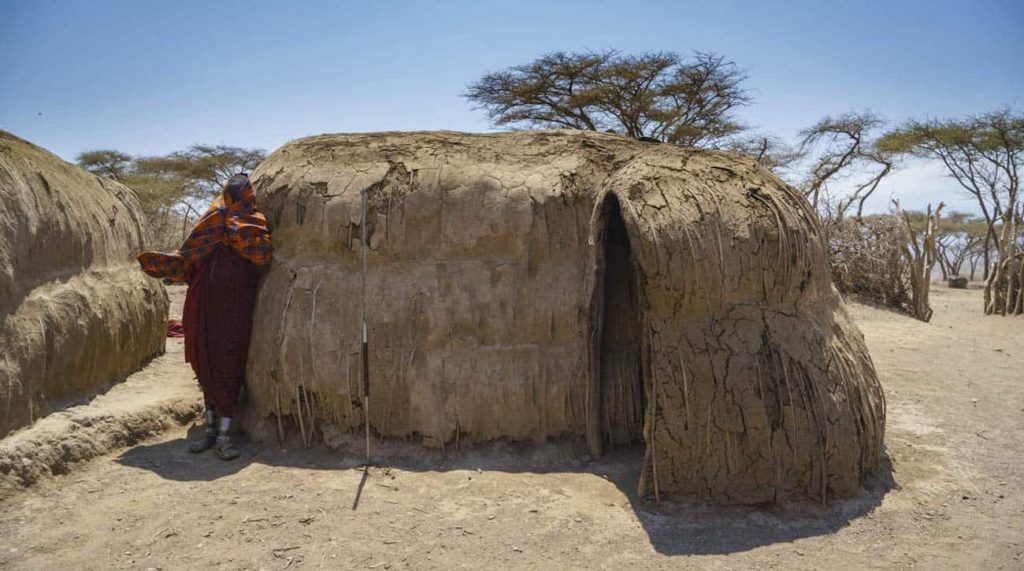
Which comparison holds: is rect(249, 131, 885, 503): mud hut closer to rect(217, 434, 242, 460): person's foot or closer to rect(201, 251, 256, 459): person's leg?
rect(201, 251, 256, 459): person's leg

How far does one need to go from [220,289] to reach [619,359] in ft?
10.3

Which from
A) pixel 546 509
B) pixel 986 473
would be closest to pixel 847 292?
pixel 986 473

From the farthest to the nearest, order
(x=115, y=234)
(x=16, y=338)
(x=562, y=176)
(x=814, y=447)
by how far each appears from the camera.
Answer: (x=115, y=234), (x=562, y=176), (x=16, y=338), (x=814, y=447)

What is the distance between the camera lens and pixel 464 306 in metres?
5.28

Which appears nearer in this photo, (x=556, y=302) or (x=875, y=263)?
(x=556, y=302)

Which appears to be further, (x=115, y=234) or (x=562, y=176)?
(x=115, y=234)

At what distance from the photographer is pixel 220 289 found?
5410mm

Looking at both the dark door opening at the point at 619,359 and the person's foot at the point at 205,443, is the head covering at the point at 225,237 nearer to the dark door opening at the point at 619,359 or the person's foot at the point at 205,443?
the person's foot at the point at 205,443

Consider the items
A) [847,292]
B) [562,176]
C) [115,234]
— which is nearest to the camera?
[562,176]

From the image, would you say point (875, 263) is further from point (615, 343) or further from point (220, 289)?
point (220, 289)

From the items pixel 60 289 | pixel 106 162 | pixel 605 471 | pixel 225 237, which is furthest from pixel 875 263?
pixel 106 162

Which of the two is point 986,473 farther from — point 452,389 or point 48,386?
point 48,386

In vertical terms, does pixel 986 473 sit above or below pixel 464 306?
below

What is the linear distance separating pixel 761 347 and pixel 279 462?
11.6 feet
